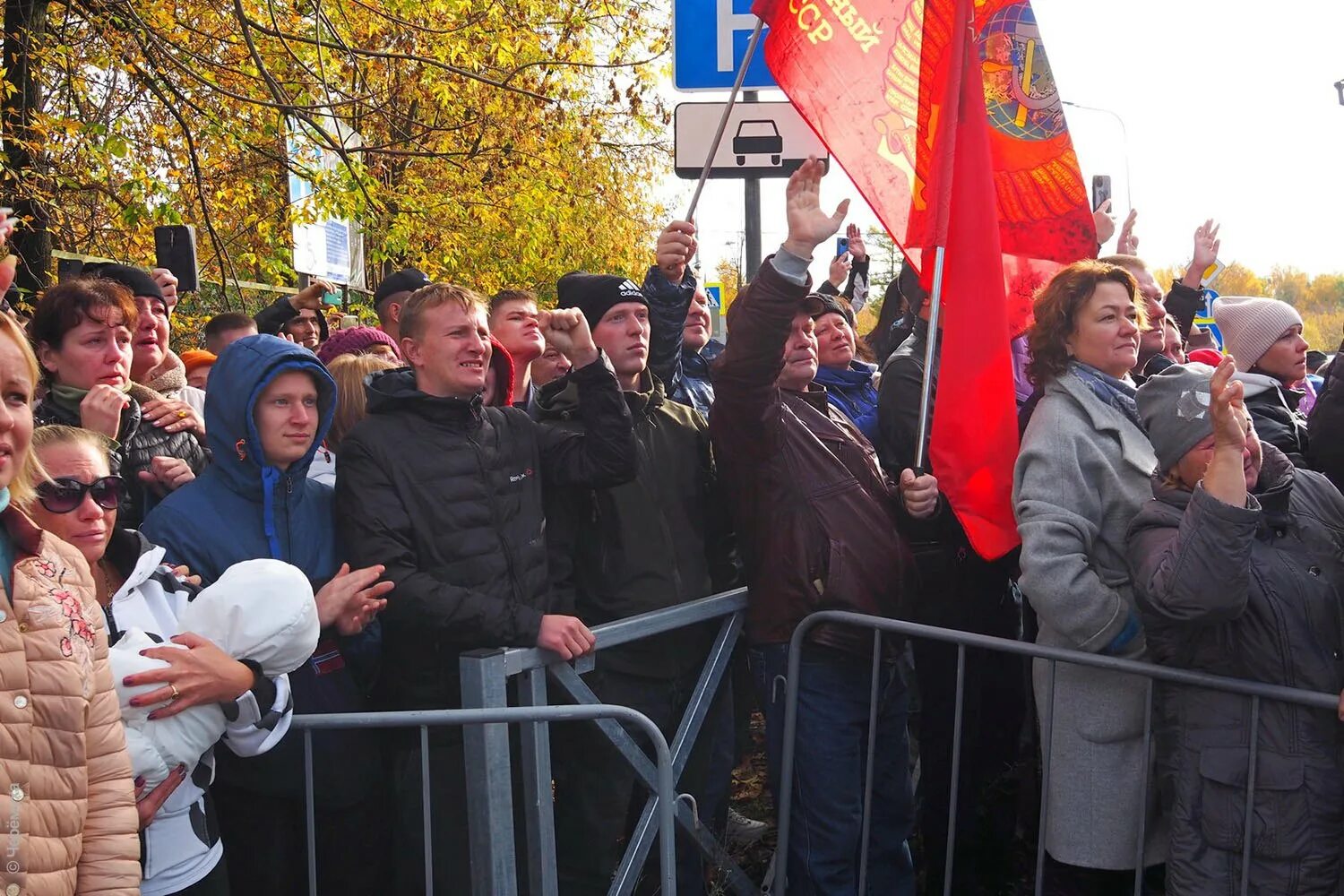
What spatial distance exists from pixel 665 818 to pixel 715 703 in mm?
1188

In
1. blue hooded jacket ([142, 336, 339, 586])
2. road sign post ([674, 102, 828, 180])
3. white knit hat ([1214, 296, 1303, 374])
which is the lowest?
blue hooded jacket ([142, 336, 339, 586])

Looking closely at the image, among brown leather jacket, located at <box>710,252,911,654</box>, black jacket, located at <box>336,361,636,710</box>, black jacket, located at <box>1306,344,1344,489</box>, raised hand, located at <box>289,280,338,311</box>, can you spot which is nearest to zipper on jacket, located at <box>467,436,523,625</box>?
black jacket, located at <box>336,361,636,710</box>

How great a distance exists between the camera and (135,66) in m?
8.20

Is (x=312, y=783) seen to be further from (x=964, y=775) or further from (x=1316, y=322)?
(x=1316, y=322)

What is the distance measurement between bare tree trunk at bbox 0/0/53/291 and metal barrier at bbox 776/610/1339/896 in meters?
7.09

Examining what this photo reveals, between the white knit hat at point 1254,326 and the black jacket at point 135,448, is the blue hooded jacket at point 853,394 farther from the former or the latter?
the black jacket at point 135,448


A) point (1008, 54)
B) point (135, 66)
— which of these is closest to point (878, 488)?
point (1008, 54)

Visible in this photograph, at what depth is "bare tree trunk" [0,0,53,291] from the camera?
28.4 feet

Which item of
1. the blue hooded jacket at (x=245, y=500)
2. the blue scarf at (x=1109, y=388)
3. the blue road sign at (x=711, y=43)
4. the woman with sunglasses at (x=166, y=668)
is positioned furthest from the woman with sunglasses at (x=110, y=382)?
the blue road sign at (x=711, y=43)

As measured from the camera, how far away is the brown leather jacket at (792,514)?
3.74 meters

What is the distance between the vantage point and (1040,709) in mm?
3457

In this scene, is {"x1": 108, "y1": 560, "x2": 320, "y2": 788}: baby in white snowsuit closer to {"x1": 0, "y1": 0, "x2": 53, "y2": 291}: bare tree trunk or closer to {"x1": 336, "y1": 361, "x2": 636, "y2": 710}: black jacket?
{"x1": 336, "y1": 361, "x2": 636, "y2": 710}: black jacket

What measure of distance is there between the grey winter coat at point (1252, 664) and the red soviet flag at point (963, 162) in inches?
28.5

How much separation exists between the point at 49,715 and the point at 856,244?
6214mm
